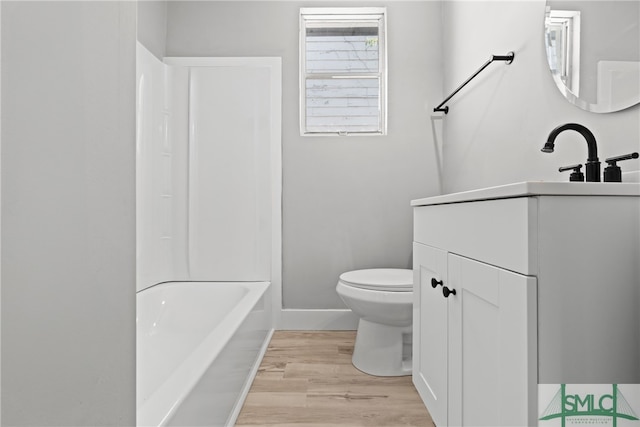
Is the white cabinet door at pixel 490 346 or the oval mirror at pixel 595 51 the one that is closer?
the white cabinet door at pixel 490 346

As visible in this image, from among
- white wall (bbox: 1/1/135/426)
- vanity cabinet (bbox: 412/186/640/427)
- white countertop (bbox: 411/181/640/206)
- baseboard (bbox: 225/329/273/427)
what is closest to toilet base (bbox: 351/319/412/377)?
baseboard (bbox: 225/329/273/427)

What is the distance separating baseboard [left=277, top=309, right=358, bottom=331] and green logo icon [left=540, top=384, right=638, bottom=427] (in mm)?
1934

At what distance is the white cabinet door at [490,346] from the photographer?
68 centimetres

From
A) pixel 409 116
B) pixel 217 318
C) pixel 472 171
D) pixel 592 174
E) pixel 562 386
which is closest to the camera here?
pixel 562 386

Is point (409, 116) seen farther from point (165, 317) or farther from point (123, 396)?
point (123, 396)

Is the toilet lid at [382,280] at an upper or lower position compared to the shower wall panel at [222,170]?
lower

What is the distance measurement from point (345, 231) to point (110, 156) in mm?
2164

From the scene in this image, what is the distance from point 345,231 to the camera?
2.59 meters

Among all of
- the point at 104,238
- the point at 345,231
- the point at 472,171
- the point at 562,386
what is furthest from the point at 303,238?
the point at 104,238

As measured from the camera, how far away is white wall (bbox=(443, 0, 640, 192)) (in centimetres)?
125

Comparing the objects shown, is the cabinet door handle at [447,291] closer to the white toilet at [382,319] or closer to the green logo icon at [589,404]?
the green logo icon at [589,404]

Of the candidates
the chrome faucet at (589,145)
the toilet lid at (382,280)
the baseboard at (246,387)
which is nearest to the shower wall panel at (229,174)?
the baseboard at (246,387)

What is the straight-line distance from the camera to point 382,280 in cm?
195

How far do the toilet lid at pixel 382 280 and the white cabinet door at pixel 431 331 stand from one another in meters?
0.37
